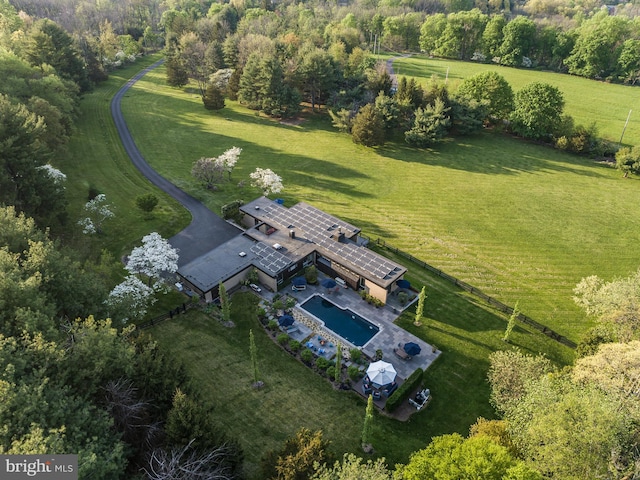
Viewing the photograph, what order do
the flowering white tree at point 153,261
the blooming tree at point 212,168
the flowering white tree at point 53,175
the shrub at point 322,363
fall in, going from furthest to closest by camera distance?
the blooming tree at point 212,168 → the flowering white tree at point 53,175 → the flowering white tree at point 153,261 → the shrub at point 322,363

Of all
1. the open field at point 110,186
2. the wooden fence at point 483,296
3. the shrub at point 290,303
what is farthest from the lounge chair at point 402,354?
the open field at point 110,186

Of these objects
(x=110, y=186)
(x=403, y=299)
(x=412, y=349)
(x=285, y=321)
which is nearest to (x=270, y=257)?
(x=285, y=321)

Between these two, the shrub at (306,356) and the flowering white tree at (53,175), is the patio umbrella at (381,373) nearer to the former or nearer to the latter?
the shrub at (306,356)

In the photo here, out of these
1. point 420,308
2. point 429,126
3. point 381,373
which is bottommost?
point 381,373

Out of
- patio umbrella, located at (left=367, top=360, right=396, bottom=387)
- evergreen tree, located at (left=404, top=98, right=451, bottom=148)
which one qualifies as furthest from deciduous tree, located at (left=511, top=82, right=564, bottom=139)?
patio umbrella, located at (left=367, top=360, right=396, bottom=387)

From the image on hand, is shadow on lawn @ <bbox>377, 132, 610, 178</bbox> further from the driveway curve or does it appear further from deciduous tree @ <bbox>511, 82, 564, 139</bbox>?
the driveway curve

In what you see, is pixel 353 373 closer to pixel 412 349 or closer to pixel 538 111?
pixel 412 349
